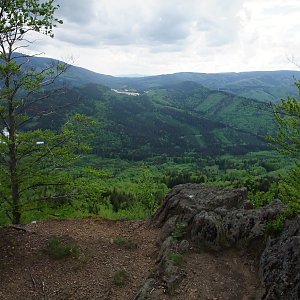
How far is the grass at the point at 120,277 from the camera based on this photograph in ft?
45.1

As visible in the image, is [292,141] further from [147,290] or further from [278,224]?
[147,290]

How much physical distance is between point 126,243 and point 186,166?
182m

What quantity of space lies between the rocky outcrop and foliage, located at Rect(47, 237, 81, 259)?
156 inches

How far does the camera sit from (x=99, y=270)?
14.7m

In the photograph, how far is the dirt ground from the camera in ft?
41.8

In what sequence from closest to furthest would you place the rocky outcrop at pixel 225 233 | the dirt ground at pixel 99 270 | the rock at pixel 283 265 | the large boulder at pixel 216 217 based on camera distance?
the rock at pixel 283 265 → the rocky outcrop at pixel 225 233 → the dirt ground at pixel 99 270 → the large boulder at pixel 216 217

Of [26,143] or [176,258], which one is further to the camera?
[26,143]

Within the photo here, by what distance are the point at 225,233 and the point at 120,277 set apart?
5.00 m

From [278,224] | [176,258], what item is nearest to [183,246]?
[176,258]

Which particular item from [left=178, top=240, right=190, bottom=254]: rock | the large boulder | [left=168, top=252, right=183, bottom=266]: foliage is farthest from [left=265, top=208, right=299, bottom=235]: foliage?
[left=168, top=252, right=183, bottom=266]: foliage

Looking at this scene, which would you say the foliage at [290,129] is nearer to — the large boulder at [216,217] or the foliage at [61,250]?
the large boulder at [216,217]

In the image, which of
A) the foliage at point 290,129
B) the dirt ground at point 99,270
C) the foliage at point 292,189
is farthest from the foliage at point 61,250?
the foliage at point 290,129

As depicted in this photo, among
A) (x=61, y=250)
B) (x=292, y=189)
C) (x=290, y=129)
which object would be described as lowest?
(x=61, y=250)

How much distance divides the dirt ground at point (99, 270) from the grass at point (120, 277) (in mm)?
104
